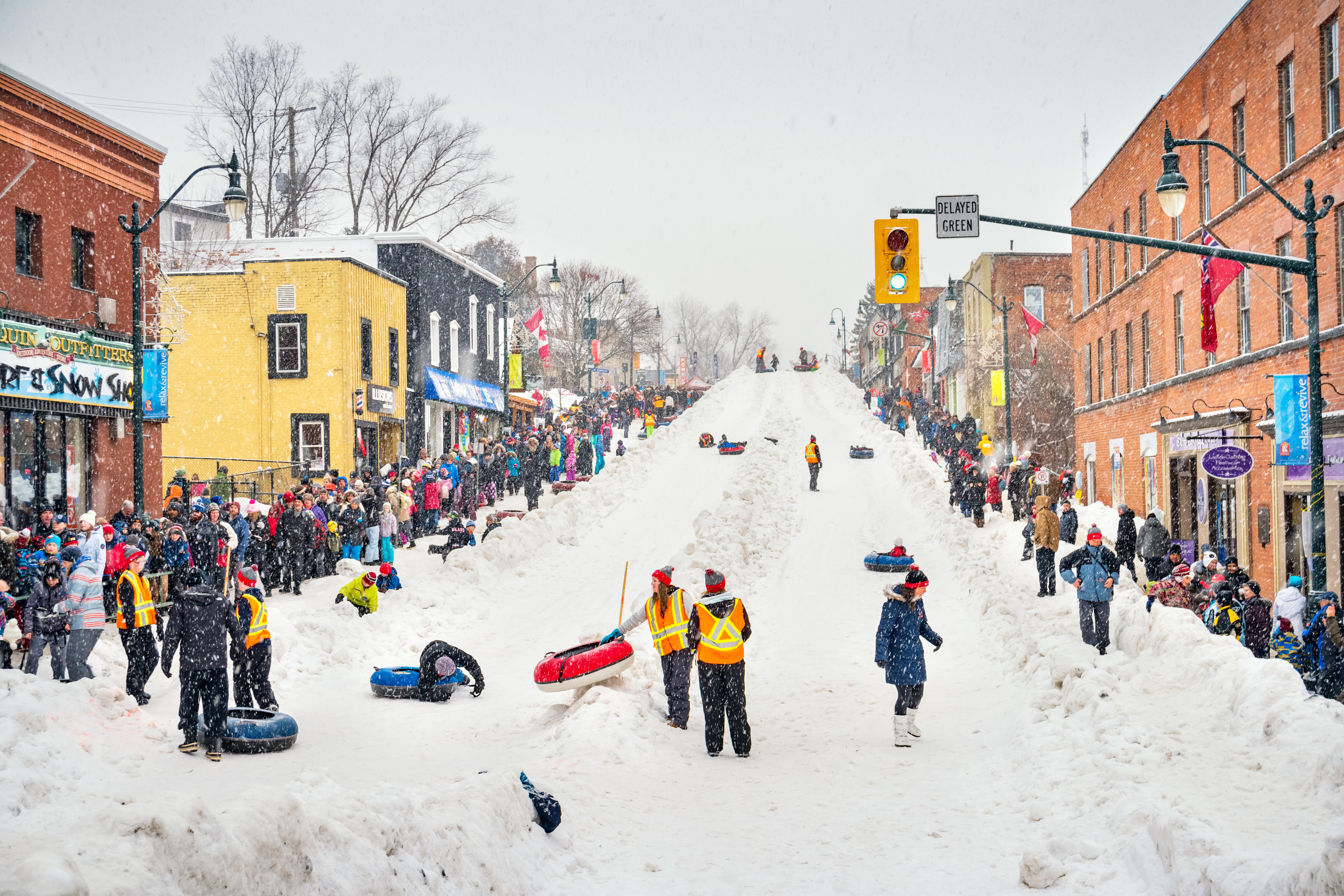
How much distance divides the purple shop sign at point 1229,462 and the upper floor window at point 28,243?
2191cm

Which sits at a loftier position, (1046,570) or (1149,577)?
(1046,570)

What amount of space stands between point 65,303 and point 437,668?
43.9 ft

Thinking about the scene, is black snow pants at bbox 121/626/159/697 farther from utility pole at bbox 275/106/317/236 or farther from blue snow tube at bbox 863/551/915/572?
utility pole at bbox 275/106/317/236

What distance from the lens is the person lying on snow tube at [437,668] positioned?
529 inches

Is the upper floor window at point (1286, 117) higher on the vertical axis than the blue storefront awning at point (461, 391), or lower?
higher

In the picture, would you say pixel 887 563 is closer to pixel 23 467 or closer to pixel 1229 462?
pixel 1229 462

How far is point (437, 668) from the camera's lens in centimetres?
1343

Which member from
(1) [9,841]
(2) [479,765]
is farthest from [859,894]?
(1) [9,841]


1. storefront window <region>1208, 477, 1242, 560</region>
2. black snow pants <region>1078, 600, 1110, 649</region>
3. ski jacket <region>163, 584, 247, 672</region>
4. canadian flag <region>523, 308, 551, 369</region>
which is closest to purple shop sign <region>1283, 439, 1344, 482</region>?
storefront window <region>1208, 477, 1242, 560</region>

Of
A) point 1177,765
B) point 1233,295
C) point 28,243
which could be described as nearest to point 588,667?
point 1177,765

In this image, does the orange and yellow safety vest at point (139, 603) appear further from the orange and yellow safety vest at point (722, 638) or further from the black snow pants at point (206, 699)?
the orange and yellow safety vest at point (722, 638)

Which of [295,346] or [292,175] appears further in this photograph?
[292,175]

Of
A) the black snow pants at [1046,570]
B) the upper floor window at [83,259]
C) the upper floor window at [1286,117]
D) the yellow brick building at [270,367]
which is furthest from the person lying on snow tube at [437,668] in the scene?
the yellow brick building at [270,367]

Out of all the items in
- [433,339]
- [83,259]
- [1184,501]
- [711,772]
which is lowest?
[711,772]
